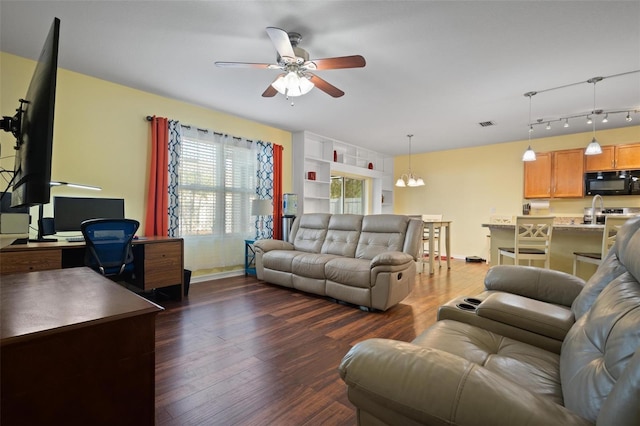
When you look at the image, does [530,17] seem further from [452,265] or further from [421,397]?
[452,265]

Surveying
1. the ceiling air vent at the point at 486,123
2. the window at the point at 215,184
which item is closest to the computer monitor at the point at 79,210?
the window at the point at 215,184

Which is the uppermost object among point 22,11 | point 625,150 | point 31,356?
point 22,11

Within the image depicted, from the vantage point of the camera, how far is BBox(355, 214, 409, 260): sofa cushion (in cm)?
369

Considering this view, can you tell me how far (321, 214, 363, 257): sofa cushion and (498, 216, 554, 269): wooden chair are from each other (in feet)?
6.28

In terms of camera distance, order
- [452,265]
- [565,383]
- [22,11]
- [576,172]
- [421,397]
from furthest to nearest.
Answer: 1. [452,265]
2. [576,172]
3. [22,11]
4. [565,383]
5. [421,397]

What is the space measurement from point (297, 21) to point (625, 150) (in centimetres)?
609

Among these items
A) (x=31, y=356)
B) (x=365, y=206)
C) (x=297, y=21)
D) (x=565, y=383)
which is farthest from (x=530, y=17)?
(x=365, y=206)

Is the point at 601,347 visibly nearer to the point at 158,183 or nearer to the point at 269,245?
the point at 269,245

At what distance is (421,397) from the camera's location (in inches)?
28.6

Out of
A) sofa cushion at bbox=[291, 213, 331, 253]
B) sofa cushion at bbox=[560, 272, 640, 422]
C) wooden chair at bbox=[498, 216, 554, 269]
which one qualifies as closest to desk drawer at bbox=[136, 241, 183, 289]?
sofa cushion at bbox=[291, 213, 331, 253]

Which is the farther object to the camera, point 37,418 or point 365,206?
point 365,206

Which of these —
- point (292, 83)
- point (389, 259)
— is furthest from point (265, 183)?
point (389, 259)

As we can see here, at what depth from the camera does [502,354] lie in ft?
4.32

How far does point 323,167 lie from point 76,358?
5582mm
